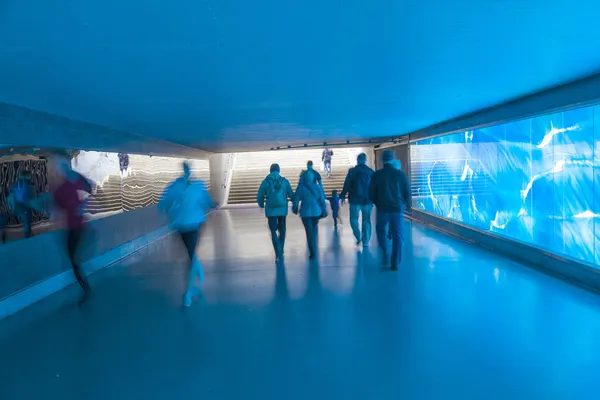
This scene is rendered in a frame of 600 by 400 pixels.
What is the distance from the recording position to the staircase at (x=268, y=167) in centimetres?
2383

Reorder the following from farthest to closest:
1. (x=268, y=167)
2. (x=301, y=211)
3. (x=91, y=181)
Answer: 1. (x=268, y=167)
2. (x=91, y=181)
3. (x=301, y=211)

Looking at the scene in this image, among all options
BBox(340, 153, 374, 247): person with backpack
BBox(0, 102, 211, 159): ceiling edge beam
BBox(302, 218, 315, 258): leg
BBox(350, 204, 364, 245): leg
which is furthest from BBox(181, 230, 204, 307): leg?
BBox(350, 204, 364, 245): leg

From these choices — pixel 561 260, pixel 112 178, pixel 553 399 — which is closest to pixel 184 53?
pixel 553 399

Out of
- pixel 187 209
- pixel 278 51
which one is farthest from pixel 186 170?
pixel 278 51

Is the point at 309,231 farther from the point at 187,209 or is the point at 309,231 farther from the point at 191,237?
the point at 187,209

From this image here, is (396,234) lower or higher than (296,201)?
lower

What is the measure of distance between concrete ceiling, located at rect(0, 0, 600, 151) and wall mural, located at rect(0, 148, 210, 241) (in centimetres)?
91

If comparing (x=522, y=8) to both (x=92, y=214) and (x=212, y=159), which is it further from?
(x=212, y=159)

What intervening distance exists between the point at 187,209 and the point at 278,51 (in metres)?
2.43

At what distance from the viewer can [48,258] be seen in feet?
21.9

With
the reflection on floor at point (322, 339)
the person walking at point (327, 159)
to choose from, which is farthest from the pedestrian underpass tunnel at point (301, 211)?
the person walking at point (327, 159)

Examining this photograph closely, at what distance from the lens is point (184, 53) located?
385cm

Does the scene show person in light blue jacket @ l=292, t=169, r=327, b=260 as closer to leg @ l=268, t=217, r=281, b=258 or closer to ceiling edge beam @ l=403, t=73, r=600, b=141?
leg @ l=268, t=217, r=281, b=258

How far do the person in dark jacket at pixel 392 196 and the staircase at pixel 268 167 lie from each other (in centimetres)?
1653
